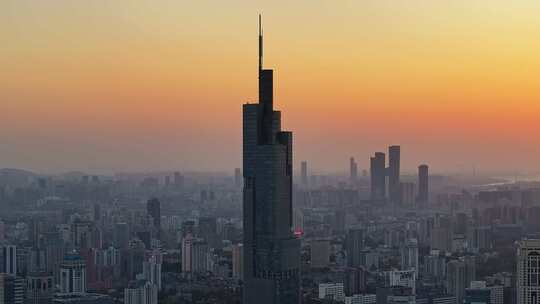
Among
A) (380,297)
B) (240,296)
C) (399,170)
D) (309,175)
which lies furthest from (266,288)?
(399,170)

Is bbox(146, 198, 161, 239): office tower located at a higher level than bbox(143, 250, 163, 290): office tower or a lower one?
higher

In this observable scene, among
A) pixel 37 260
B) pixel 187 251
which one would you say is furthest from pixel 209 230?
pixel 37 260

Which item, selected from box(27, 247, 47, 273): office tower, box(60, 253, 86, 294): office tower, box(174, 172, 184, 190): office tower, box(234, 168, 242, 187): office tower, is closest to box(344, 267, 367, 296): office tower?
box(234, 168, 242, 187): office tower

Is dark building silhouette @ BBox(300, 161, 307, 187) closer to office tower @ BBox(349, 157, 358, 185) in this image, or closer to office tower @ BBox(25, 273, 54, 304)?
office tower @ BBox(349, 157, 358, 185)

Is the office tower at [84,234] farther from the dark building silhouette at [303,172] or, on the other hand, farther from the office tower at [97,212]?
the dark building silhouette at [303,172]

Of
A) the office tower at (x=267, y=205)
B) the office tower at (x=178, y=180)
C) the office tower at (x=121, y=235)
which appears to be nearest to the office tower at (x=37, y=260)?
the office tower at (x=121, y=235)

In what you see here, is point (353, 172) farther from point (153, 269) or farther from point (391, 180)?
point (153, 269)
